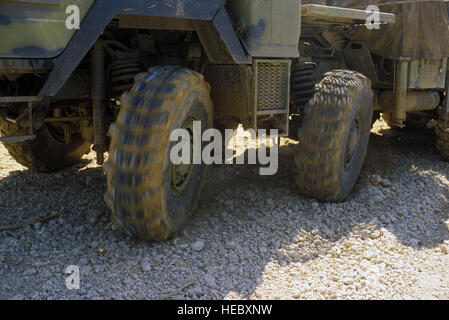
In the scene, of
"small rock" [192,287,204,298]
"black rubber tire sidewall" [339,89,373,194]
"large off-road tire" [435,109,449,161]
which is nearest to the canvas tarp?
"large off-road tire" [435,109,449,161]

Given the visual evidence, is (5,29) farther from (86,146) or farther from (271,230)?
(86,146)

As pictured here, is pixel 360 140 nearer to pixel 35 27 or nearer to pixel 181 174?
pixel 181 174

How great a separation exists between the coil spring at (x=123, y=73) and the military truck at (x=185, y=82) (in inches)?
0.4

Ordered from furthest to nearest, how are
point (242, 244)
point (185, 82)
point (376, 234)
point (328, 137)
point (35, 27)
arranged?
1. point (328, 137)
2. point (376, 234)
3. point (242, 244)
4. point (185, 82)
5. point (35, 27)

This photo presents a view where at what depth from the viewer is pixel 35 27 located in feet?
10.4

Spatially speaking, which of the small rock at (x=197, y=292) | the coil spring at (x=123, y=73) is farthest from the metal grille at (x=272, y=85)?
the small rock at (x=197, y=292)

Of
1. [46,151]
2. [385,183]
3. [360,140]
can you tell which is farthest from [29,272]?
[385,183]

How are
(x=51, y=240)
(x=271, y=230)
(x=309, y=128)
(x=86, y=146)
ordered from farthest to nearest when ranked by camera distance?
(x=86, y=146) → (x=309, y=128) → (x=271, y=230) → (x=51, y=240)

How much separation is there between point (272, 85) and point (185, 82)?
104 centimetres

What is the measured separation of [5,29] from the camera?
3.09m

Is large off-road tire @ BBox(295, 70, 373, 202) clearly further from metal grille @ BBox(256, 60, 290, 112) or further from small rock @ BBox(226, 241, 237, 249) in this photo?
small rock @ BBox(226, 241, 237, 249)

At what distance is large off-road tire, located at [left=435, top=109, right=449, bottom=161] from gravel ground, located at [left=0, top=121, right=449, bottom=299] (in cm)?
102

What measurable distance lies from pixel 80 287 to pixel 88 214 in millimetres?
1127
